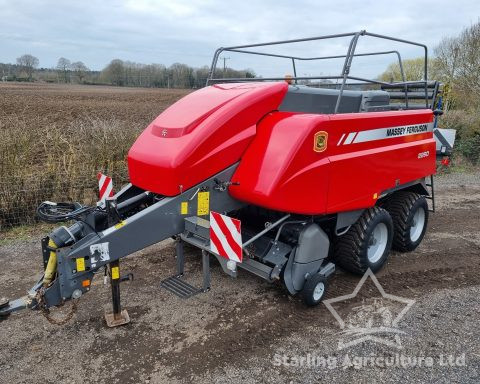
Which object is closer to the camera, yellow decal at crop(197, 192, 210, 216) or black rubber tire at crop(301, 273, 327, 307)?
yellow decal at crop(197, 192, 210, 216)

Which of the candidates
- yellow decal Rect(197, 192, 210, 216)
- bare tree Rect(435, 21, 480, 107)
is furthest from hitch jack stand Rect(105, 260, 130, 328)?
bare tree Rect(435, 21, 480, 107)

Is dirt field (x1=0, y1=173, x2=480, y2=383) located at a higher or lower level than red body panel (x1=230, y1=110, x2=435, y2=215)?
lower

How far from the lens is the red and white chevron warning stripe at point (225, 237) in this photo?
3299 mm

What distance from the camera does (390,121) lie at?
4199 millimetres

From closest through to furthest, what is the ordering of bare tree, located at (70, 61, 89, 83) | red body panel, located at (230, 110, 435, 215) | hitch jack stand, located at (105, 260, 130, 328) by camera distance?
hitch jack stand, located at (105, 260, 130, 328)
red body panel, located at (230, 110, 435, 215)
bare tree, located at (70, 61, 89, 83)

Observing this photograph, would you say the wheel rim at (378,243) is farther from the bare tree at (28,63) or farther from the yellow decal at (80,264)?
the bare tree at (28,63)

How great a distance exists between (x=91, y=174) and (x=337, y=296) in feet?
13.8

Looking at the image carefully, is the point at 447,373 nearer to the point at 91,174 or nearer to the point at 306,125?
the point at 306,125

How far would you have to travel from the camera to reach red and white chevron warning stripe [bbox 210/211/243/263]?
3299mm

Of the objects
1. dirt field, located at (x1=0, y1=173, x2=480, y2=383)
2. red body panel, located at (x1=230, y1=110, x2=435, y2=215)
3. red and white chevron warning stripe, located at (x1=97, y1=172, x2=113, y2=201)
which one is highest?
red body panel, located at (x1=230, y1=110, x2=435, y2=215)

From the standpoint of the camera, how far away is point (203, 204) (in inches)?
137

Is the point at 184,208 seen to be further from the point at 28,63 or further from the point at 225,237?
the point at 28,63

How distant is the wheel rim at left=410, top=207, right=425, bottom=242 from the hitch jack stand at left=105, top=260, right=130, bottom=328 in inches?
140

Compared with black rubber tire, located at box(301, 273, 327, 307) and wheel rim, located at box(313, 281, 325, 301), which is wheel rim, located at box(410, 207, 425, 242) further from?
black rubber tire, located at box(301, 273, 327, 307)
